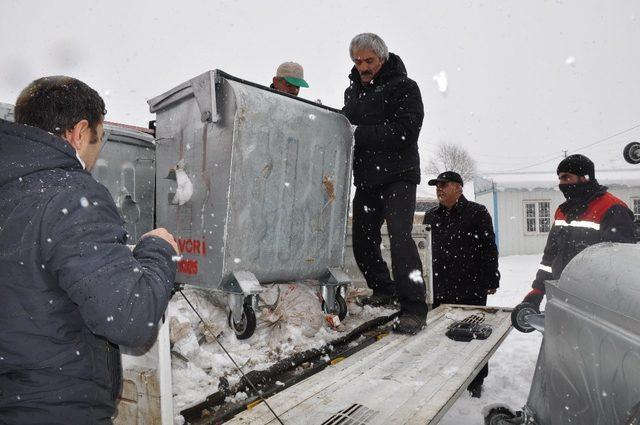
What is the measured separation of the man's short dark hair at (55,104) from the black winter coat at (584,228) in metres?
3.37

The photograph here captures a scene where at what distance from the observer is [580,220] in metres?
4.06

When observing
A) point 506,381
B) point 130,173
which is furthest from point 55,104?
point 506,381

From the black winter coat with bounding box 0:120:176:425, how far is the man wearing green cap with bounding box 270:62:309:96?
10.8ft

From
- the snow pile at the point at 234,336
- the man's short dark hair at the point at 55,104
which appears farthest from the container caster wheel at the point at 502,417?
the man's short dark hair at the point at 55,104

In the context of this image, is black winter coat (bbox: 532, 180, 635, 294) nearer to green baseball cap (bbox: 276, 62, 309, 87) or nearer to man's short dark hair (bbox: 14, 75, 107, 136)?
green baseball cap (bbox: 276, 62, 309, 87)

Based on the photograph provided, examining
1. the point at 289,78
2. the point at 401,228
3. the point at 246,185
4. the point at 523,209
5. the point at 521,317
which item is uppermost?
the point at 289,78

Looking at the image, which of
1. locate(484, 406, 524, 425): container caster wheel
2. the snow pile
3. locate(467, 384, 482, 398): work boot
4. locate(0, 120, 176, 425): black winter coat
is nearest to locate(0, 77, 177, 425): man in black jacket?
locate(0, 120, 176, 425): black winter coat

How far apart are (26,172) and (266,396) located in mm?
1463

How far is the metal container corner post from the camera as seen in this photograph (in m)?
2.62

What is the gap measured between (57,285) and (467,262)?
A: 439 cm

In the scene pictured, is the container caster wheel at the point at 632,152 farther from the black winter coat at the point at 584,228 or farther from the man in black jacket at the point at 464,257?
the man in black jacket at the point at 464,257

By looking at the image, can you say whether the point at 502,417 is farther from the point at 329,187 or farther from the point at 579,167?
the point at 579,167

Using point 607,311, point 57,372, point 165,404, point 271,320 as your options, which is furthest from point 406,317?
point 57,372

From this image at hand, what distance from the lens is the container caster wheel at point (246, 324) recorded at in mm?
2750
